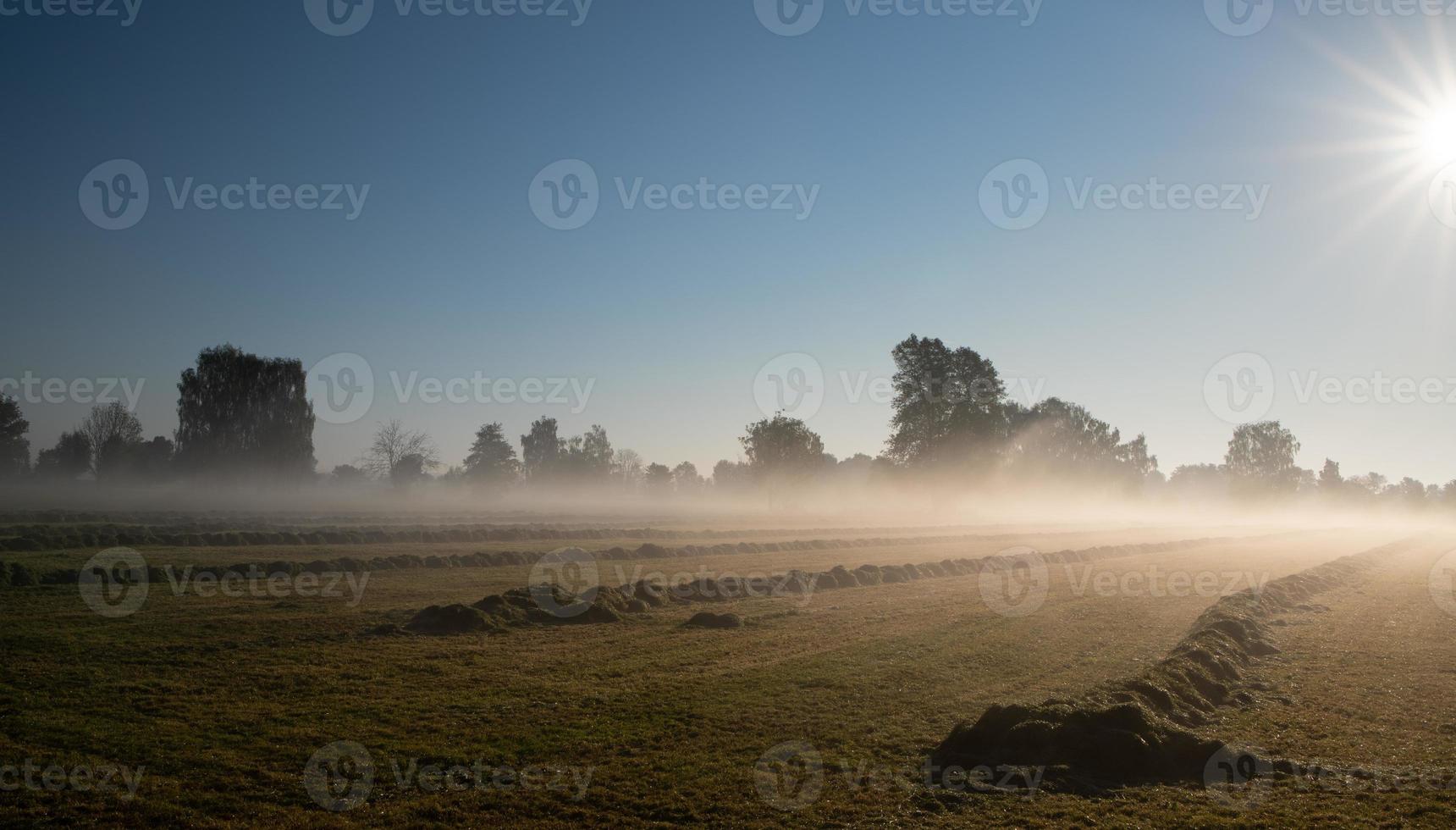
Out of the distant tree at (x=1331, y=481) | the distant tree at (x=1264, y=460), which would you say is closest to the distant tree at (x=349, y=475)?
the distant tree at (x=1264, y=460)

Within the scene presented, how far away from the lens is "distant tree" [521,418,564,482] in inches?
5723

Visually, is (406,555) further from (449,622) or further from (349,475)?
(349,475)

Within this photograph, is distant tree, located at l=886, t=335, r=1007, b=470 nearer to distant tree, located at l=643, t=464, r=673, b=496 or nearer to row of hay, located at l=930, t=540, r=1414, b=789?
row of hay, located at l=930, t=540, r=1414, b=789

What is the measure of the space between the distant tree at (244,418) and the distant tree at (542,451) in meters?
52.8

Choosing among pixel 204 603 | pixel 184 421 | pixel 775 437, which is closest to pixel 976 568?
pixel 204 603

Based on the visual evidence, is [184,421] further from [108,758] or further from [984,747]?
[984,747]

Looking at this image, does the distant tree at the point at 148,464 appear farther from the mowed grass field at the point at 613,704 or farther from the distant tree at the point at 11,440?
the mowed grass field at the point at 613,704

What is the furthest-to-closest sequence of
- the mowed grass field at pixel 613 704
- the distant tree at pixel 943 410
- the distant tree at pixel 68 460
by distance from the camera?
1. the distant tree at pixel 68 460
2. the distant tree at pixel 943 410
3. the mowed grass field at pixel 613 704

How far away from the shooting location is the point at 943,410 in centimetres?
7669

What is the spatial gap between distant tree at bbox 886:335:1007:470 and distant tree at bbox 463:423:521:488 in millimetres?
76299

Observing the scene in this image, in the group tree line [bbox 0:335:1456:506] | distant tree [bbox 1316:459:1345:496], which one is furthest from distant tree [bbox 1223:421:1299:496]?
distant tree [bbox 1316:459:1345:496]

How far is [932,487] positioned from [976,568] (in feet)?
142

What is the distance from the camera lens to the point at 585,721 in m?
11.7

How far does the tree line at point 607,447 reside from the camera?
77.2m
